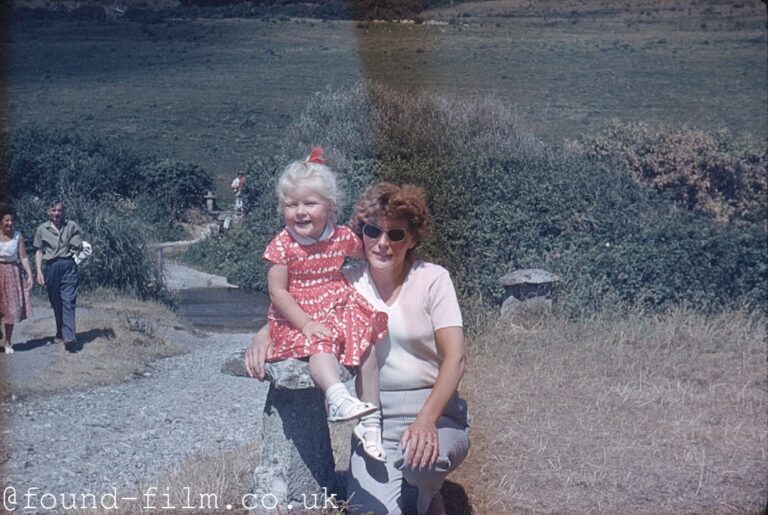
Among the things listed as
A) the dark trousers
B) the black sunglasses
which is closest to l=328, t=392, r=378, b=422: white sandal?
the black sunglasses

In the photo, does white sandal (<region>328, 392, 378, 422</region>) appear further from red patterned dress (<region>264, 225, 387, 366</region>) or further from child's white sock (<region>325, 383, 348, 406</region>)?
red patterned dress (<region>264, 225, 387, 366</region>)

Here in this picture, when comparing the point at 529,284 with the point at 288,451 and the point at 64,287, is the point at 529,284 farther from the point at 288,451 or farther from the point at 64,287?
the point at 288,451

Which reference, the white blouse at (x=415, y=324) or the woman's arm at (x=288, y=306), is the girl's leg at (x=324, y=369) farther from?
the white blouse at (x=415, y=324)

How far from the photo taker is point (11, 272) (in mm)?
8914

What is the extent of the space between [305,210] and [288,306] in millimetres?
373

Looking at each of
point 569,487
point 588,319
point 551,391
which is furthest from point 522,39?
Answer: point 569,487

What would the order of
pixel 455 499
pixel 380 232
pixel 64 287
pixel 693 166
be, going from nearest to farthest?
1. pixel 380 232
2. pixel 455 499
3. pixel 64 287
4. pixel 693 166

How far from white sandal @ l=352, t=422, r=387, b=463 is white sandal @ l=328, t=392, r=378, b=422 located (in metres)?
0.13

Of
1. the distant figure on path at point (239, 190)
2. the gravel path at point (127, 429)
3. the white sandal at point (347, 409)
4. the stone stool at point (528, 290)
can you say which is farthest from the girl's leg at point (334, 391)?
the distant figure on path at point (239, 190)

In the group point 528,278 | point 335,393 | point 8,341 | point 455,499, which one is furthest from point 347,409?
point 8,341

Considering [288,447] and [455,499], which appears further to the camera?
[455,499]

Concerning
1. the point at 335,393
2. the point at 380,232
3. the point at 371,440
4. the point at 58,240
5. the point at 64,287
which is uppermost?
the point at 380,232

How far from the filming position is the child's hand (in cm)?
321

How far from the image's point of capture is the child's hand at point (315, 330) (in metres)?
3.21
